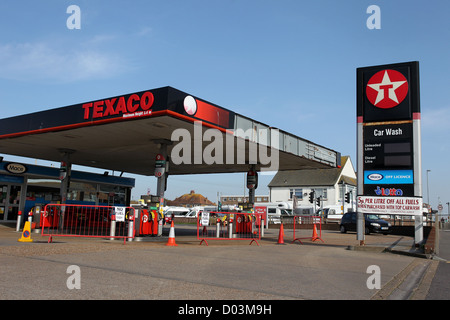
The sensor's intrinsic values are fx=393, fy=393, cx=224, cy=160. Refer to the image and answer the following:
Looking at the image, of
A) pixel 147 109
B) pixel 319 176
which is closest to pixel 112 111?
pixel 147 109

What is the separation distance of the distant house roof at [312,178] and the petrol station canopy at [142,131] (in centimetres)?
3947

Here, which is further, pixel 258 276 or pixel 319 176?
pixel 319 176

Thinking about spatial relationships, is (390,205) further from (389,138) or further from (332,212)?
(332,212)

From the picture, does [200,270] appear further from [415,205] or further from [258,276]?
[415,205]

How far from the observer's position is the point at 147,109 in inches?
497

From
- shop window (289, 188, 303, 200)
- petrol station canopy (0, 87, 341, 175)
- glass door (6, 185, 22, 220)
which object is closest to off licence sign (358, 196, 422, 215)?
petrol station canopy (0, 87, 341, 175)

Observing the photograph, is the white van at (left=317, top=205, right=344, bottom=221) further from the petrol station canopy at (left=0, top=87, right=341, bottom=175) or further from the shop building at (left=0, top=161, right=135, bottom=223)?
the shop building at (left=0, top=161, right=135, bottom=223)

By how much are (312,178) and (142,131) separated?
5249 cm

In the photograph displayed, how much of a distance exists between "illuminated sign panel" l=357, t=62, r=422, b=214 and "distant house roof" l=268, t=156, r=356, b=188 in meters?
47.0

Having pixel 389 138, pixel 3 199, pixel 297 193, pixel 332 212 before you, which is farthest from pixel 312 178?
pixel 389 138

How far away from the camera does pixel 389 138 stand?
579 inches

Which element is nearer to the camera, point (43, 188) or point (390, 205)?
point (390, 205)

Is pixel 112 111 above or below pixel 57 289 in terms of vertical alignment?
above

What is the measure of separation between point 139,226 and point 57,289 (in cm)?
1048
